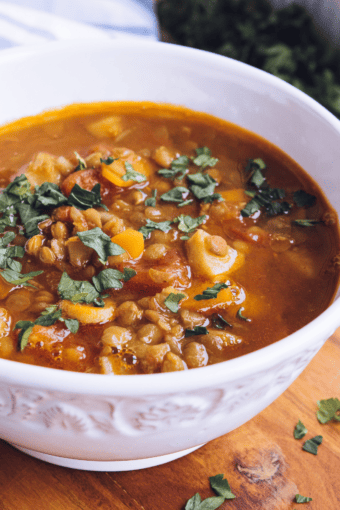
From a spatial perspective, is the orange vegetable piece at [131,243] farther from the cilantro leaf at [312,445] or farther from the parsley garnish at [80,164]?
the cilantro leaf at [312,445]

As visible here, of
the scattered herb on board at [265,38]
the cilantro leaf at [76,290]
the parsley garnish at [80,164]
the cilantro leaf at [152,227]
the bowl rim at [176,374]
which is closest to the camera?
the bowl rim at [176,374]

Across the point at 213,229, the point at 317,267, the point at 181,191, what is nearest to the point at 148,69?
the point at 181,191

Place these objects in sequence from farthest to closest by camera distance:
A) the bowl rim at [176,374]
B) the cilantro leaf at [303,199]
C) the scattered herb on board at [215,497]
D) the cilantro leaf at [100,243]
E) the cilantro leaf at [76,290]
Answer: the cilantro leaf at [303,199] < the cilantro leaf at [100,243] < the cilantro leaf at [76,290] < the scattered herb on board at [215,497] < the bowl rim at [176,374]

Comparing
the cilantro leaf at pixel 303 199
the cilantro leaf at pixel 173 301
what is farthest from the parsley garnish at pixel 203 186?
the cilantro leaf at pixel 173 301

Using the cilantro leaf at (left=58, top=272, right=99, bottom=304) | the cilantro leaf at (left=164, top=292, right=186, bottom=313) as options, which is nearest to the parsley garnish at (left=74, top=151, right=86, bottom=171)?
the cilantro leaf at (left=58, top=272, right=99, bottom=304)

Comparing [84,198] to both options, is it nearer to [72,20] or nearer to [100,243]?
[100,243]

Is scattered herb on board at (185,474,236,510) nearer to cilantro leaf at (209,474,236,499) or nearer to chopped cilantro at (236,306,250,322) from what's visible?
cilantro leaf at (209,474,236,499)

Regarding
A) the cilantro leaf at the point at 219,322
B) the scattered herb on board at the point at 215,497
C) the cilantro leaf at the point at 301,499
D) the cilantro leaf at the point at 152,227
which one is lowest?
the scattered herb on board at the point at 215,497
